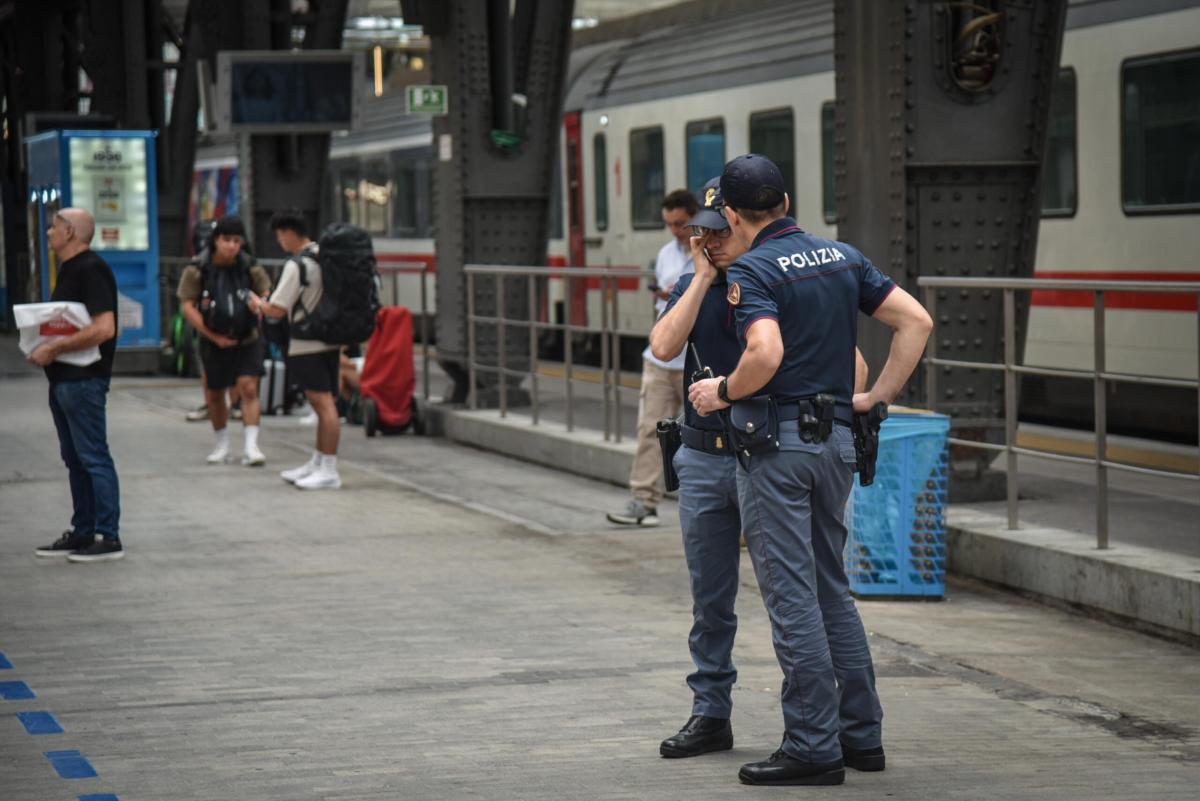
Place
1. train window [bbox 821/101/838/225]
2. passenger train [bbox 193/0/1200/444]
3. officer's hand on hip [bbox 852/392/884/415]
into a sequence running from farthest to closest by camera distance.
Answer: train window [bbox 821/101/838/225], passenger train [bbox 193/0/1200/444], officer's hand on hip [bbox 852/392/884/415]

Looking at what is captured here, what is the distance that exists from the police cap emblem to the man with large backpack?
27.9 ft

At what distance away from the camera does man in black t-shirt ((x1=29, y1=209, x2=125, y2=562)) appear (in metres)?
9.77

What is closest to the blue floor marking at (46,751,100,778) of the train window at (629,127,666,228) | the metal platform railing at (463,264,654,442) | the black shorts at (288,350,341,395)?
the metal platform railing at (463,264,654,442)

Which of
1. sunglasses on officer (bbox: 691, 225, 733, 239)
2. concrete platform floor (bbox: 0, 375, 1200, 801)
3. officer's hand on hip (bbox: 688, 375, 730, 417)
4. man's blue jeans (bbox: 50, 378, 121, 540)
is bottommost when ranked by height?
concrete platform floor (bbox: 0, 375, 1200, 801)

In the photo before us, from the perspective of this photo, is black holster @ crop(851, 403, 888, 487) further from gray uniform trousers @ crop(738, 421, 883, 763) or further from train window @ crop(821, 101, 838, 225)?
train window @ crop(821, 101, 838, 225)

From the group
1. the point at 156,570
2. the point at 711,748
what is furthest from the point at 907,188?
the point at 711,748

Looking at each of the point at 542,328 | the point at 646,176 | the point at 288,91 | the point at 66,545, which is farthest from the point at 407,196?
the point at 66,545

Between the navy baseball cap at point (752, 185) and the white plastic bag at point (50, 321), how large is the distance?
4.92 metres

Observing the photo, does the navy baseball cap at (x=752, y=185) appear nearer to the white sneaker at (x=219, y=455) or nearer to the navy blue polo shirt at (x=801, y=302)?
the navy blue polo shirt at (x=801, y=302)

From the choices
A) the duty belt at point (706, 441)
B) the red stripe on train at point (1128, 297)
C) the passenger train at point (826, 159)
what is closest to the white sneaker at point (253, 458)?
the passenger train at point (826, 159)

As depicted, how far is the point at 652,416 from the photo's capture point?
10.6 metres

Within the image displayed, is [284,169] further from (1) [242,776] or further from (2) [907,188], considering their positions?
(1) [242,776]

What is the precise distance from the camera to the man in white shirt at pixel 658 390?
10312 mm

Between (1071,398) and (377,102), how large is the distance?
54.4ft
